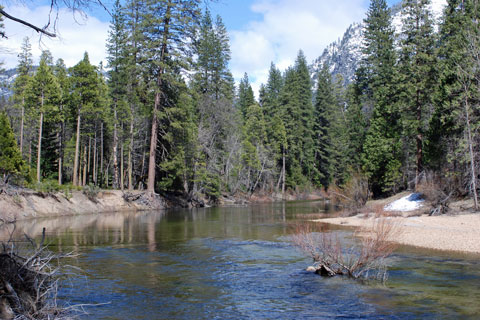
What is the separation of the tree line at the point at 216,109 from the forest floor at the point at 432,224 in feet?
6.08

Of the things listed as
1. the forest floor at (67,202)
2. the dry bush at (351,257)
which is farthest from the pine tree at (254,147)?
the dry bush at (351,257)

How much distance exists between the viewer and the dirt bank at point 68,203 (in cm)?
2489

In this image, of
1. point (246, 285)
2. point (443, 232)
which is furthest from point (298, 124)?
point (246, 285)

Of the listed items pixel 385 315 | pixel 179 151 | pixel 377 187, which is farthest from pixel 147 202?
pixel 385 315

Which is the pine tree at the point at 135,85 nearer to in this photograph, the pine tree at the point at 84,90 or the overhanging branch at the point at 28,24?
the pine tree at the point at 84,90

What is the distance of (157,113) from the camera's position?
34.3m

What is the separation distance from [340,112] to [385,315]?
74.0 meters

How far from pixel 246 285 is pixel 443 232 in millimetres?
11673

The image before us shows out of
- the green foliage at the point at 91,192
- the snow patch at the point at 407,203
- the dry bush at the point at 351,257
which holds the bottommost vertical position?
the dry bush at the point at 351,257

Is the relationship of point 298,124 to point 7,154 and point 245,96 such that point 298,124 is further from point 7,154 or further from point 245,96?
point 7,154

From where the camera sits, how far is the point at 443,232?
59.4 feet

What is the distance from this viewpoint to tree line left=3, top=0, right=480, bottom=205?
88.5 feet

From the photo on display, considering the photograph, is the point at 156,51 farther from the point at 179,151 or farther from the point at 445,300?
the point at 445,300

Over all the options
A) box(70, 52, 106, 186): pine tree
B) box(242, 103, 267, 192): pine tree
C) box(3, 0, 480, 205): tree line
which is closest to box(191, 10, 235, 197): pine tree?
box(3, 0, 480, 205): tree line
